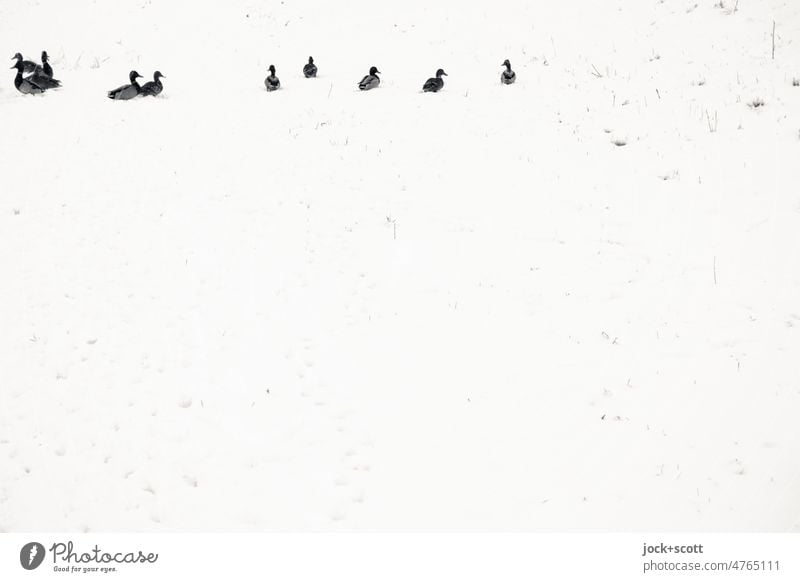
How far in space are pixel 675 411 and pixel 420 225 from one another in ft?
20.2

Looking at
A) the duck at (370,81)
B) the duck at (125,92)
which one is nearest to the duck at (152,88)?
the duck at (125,92)

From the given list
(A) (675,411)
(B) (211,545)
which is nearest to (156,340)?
(B) (211,545)

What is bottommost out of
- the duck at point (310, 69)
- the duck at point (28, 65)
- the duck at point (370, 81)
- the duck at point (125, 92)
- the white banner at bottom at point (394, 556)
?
the white banner at bottom at point (394, 556)

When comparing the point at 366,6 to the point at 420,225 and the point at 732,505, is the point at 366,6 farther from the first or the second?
the point at 732,505

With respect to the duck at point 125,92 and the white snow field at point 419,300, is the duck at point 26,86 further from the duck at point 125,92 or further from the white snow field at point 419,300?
the duck at point 125,92

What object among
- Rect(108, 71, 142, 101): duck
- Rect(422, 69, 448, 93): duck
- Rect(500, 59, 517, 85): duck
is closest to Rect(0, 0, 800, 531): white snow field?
Rect(500, 59, 517, 85): duck

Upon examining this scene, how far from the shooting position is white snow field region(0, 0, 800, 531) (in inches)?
255

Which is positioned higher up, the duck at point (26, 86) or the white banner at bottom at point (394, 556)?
the duck at point (26, 86)

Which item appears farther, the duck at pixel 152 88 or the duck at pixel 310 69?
the duck at pixel 310 69

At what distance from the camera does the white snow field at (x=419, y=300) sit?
6488mm

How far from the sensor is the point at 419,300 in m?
9.53

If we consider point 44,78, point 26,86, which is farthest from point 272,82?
point 26,86

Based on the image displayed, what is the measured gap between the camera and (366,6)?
26.7 m

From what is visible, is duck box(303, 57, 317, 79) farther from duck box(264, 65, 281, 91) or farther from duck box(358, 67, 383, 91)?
duck box(358, 67, 383, 91)
